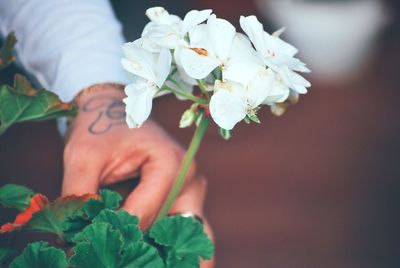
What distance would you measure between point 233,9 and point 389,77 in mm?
552

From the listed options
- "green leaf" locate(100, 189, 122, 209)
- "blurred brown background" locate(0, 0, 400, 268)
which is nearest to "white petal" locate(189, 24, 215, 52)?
"green leaf" locate(100, 189, 122, 209)

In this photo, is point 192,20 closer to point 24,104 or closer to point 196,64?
point 196,64

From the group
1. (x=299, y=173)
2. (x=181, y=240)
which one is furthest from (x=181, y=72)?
(x=299, y=173)

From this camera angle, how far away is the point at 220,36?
43 centimetres

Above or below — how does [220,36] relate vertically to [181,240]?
above

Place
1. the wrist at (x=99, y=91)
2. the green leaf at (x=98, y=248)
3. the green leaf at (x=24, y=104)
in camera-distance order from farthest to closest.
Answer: the wrist at (x=99, y=91), the green leaf at (x=24, y=104), the green leaf at (x=98, y=248)

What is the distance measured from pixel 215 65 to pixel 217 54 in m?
0.01

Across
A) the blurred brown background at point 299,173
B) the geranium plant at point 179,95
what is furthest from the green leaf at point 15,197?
the blurred brown background at point 299,173

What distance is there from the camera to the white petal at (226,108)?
0.41 metres

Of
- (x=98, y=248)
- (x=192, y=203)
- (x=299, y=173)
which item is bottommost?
(x=299, y=173)

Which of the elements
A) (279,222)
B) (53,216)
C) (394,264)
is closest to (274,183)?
(279,222)

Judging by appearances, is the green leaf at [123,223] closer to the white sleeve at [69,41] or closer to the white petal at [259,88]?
the white petal at [259,88]

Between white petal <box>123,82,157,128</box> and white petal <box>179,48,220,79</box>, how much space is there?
1.6 inches

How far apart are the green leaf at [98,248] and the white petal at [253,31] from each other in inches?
6.1
